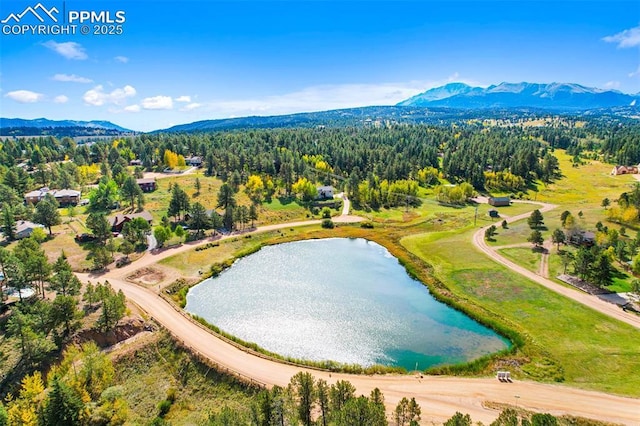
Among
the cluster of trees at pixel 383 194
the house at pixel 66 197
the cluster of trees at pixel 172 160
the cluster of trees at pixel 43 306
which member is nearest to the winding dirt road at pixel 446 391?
the cluster of trees at pixel 43 306

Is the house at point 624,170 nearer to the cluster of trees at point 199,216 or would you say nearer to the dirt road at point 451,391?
the dirt road at point 451,391

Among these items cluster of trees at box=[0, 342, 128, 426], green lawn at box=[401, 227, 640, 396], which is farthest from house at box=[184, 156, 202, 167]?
cluster of trees at box=[0, 342, 128, 426]

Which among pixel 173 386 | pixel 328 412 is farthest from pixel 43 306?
pixel 328 412

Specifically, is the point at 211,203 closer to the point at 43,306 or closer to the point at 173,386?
the point at 43,306

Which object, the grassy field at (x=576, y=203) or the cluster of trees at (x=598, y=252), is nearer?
the cluster of trees at (x=598, y=252)

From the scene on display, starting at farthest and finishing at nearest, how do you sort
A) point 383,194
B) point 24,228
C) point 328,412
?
point 383,194 → point 24,228 → point 328,412

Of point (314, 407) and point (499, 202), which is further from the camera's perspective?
point (499, 202)
